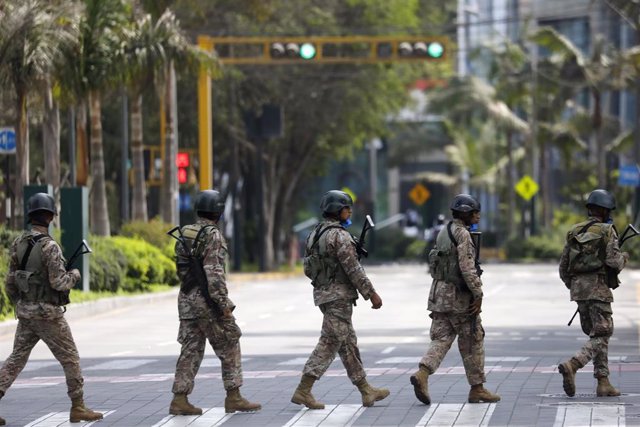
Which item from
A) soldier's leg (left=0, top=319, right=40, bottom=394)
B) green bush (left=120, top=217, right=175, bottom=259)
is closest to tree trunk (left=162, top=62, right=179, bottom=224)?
green bush (left=120, top=217, right=175, bottom=259)

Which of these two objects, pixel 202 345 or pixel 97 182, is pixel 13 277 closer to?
pixel 202 345

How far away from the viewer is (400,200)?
9675 cm

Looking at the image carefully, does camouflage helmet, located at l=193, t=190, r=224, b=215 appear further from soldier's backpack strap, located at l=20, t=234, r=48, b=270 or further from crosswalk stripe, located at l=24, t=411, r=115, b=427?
crosswalk stripe, located at l=24, t=411, r=115, b=427

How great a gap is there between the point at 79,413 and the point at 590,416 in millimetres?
3928

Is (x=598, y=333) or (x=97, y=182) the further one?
(x=97, y=182)

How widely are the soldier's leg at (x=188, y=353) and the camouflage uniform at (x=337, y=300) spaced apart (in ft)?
2.91

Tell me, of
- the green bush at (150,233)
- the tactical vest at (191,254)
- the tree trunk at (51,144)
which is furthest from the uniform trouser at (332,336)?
the green bush at (150,233)

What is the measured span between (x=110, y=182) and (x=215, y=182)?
264 inches

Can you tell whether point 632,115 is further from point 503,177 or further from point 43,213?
point 43,213

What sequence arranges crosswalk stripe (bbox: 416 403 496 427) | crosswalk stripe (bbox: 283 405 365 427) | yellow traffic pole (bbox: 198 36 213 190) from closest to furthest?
1. crosswalk stripe (bbox: 416 403 496 427)
2. crosswalk stripe (bbox: 283 405 365 427)
3. yellow traffic pole (bbox: 198 36 213 190)

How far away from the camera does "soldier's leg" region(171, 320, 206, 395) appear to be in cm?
1310

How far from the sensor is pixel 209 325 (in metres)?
13.1

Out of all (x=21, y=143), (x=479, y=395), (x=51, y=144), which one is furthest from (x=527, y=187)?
(x=479, y=395)

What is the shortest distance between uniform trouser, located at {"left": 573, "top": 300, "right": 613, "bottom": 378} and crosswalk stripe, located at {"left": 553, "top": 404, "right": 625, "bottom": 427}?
67 cm
